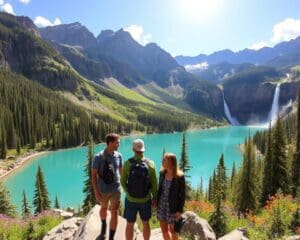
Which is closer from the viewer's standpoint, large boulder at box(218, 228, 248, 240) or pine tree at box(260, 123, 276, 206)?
large boulder at box(218, 228, 248, 240)

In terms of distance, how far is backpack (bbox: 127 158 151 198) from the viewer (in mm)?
12781

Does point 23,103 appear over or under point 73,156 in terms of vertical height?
over

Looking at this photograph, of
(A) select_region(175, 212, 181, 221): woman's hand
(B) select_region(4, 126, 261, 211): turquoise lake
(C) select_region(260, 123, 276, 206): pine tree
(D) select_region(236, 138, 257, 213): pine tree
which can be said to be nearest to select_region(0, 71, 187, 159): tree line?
(B) select_region(4, 126, 261, 211): turquoise lake

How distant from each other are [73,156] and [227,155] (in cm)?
7101

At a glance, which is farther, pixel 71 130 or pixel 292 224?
pixel 71 130

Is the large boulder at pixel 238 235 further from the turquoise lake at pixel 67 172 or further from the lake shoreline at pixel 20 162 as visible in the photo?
the lake shoreline at pixel 20 162

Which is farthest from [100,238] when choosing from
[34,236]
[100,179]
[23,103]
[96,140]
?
[96,140]

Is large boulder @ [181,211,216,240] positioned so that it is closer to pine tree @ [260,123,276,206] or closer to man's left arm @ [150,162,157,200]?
man's left arm @ [150,162,157,200]

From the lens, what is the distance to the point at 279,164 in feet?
147

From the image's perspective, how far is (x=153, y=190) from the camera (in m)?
13.1

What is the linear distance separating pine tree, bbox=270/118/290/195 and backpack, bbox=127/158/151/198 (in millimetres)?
34987

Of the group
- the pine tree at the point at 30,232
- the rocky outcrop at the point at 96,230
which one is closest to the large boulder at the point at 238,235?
the rocky outcrop at the point at 96,230

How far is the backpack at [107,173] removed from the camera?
45.2 ft

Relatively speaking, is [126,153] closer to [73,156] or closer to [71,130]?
[73,156]
